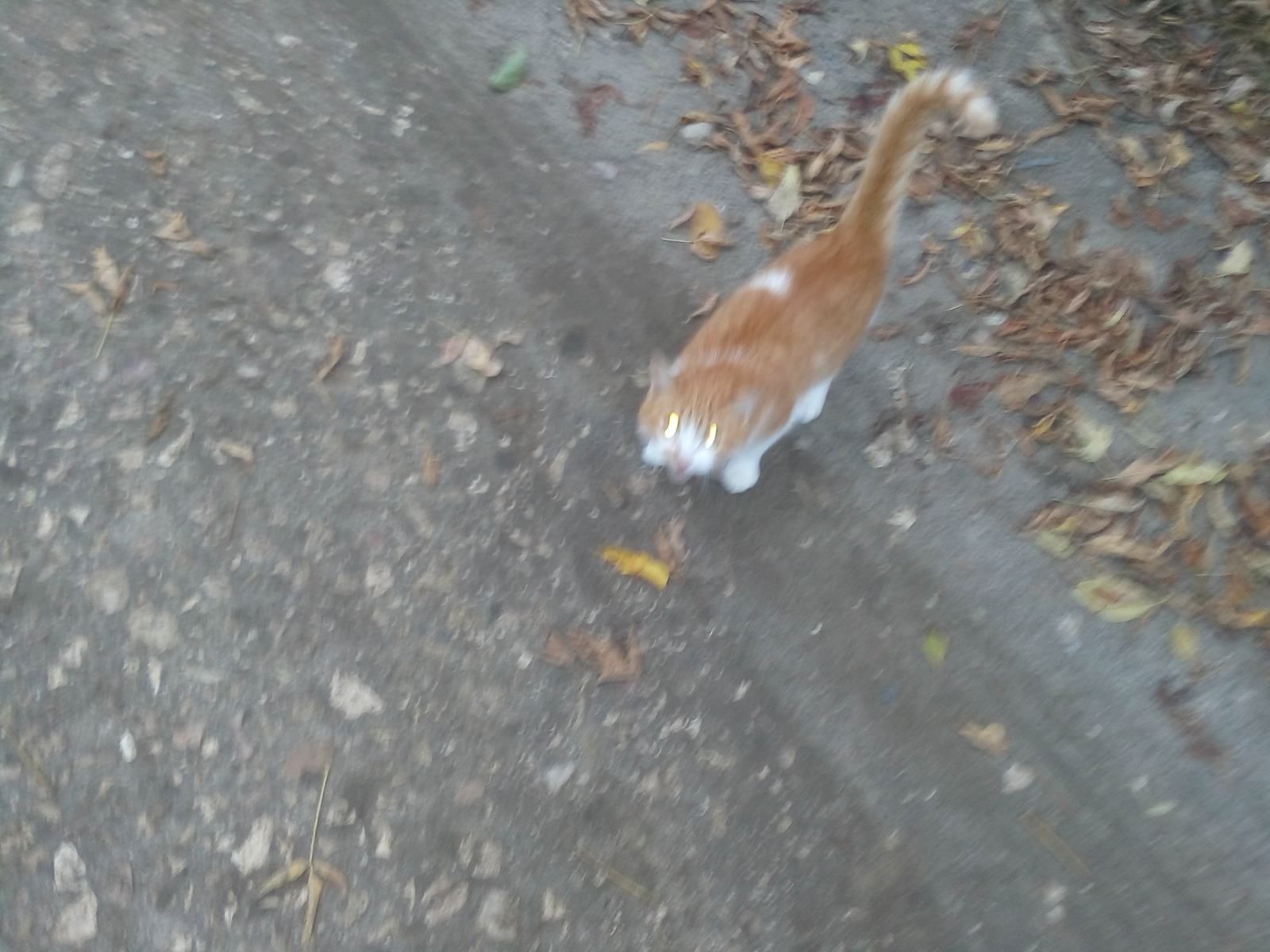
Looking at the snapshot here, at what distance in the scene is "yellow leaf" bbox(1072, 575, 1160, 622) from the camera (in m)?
2.62

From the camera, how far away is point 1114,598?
8.66 ft

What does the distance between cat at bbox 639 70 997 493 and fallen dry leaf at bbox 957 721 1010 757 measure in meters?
1.15

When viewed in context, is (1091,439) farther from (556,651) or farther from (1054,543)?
(556,651)

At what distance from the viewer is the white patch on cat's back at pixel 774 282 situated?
7.49 feet

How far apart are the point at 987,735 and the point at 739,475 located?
1.16 metres

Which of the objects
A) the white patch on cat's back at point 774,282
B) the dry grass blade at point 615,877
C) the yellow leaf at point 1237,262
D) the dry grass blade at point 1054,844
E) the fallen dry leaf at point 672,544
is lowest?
the dry grass blade at point 615,877

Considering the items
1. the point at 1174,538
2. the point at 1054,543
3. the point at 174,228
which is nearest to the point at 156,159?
the point at 174,228

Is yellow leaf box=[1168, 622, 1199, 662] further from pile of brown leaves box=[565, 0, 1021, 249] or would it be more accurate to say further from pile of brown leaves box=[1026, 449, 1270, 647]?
pile of brown leaves box=[565, 0, 1021, 249]

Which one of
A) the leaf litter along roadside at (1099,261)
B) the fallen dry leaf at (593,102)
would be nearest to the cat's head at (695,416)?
the leaf litter along roadside at (1099,261)

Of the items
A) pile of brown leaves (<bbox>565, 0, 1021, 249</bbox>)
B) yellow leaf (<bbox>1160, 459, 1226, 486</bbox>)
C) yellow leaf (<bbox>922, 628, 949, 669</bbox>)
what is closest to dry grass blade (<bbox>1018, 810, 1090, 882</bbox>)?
yellow leaf (<bbox>922, 628, 949, 669</bbox>)

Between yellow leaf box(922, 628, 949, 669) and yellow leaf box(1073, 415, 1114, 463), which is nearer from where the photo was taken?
yellow leaf box(922, 628, 949, 669)

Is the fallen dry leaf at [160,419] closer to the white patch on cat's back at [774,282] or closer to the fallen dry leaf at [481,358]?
the fallen dry leaf at [481,358]

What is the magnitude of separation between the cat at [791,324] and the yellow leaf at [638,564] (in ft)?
1.30

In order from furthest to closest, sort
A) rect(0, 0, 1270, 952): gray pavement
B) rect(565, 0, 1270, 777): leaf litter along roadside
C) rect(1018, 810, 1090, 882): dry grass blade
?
rect(565, 0, 1270, 777): leaf litter along roadside
rect(1018, 810, 1090, 882): dry grass blade
rect(0, 0, 1270, 952): gray pavement
